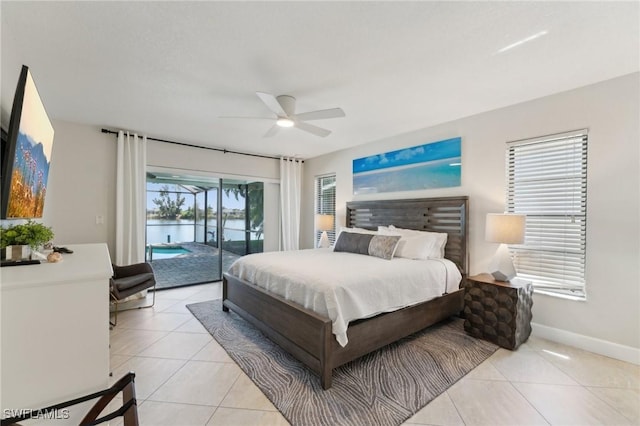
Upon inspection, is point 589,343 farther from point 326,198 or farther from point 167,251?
point 167,251

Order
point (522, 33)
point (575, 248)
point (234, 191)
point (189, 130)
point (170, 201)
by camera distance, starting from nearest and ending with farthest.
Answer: point (522, 33), point (575, 248), point (189, 130), point (170, 201), point (234, 191)

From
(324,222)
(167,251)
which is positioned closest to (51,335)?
(324,222)

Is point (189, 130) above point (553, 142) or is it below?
above

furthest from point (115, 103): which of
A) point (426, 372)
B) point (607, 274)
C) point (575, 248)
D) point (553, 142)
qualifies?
point (607, 274)

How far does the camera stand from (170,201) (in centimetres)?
491

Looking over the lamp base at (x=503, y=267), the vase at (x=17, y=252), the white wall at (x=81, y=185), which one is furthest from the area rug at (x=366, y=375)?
the white wall at (x=81, y=185)

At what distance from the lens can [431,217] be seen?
12.2 ft

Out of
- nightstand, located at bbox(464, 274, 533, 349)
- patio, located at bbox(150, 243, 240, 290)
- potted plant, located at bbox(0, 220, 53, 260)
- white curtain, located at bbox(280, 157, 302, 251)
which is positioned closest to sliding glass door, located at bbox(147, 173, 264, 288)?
patio, located at bbox(150, 243, 240, 290)

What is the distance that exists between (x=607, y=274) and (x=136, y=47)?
440 centimetres

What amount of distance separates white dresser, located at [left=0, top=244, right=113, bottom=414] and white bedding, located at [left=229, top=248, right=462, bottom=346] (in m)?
1.41

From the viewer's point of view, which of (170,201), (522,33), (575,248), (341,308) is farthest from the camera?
(170,201)

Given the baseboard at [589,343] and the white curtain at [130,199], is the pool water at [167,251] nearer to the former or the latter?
the white curtain at [130,199]

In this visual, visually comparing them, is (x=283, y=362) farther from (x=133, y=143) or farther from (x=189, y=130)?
(x=133, y=143)

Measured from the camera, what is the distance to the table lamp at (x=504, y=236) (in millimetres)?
2660
